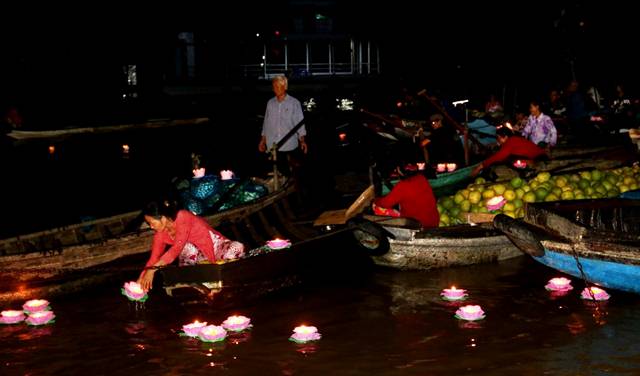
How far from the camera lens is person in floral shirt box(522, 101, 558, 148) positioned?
53.7 ft

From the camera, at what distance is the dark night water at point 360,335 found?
860 centimetres

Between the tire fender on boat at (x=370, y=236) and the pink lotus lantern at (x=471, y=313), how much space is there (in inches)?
79.5

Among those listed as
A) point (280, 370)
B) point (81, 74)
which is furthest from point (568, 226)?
point (81, 74)

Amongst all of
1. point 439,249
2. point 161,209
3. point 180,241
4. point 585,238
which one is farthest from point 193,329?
point 585,238

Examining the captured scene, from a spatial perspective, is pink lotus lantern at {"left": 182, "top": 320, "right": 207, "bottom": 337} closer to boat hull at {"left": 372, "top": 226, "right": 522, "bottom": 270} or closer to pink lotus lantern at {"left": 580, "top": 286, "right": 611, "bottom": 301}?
boat hull at {"left": 372, "top": 226, "right": 522, "bottom": 270}

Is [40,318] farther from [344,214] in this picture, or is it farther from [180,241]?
[344,214]

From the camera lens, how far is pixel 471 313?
9773mm

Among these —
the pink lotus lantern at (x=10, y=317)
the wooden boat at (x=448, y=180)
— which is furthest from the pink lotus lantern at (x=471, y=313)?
the wooden boat at (x=448, y=180)

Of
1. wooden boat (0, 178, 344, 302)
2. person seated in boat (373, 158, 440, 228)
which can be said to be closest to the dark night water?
wooden boat (0, 178, 344, 302)

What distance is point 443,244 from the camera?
11906 millimetres

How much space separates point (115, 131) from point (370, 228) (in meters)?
6.44

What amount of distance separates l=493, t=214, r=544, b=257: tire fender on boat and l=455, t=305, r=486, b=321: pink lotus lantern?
0.89 metres

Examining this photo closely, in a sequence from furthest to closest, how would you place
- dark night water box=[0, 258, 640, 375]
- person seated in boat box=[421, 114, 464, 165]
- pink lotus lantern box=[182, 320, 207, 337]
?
person seated in boat box=[421, 114, 464, 165] → pink lotus lantern box=[182, 320, 207, 337] → dark night water box=[0, 258, 640, 375]

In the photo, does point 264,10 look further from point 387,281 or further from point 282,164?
point 387,281
